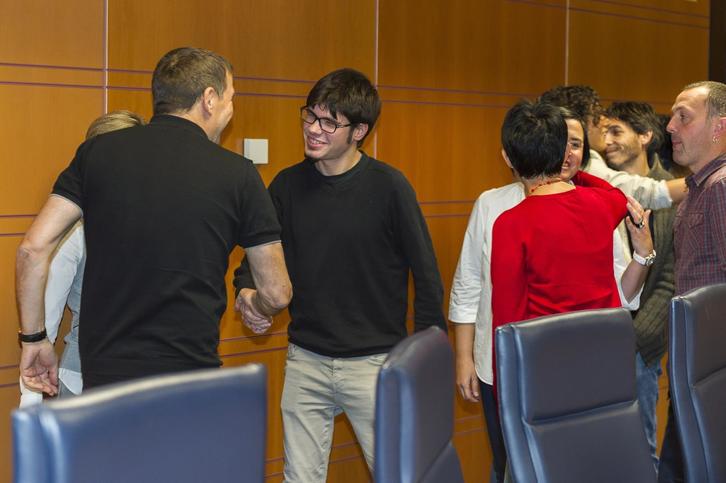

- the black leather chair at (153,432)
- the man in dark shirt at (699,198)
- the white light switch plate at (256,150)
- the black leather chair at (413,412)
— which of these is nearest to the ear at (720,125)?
the man in dark shirt at (699,198)

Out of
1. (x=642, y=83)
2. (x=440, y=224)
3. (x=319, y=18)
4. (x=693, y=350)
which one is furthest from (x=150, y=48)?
(x=642, y=83)

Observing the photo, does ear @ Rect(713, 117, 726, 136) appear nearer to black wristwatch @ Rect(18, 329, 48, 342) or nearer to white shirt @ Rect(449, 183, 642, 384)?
white shirt @ Rect(449, 183, 642, 384)

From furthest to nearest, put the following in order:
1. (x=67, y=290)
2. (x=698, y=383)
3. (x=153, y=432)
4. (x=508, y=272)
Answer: (x=67, y=290) < (x=508, y=272) < (x=698, y=383) < (x=153, y=432)

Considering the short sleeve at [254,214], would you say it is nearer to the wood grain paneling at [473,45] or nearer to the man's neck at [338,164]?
the man's neck at [338,164]

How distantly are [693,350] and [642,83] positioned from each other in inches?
159

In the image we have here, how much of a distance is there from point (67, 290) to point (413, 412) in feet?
6.55

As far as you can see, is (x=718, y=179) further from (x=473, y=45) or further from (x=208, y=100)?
(x=473, y=45)

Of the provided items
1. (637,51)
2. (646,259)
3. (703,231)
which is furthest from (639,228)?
(637,51)

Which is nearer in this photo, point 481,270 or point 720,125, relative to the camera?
point 481,270

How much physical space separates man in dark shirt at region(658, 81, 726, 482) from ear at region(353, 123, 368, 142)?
1196 millimetres

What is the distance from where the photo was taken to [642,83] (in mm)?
6266

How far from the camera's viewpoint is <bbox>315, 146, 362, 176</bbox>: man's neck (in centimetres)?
350

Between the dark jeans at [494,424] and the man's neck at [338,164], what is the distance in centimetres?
89

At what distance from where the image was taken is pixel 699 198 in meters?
3.60
